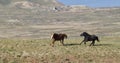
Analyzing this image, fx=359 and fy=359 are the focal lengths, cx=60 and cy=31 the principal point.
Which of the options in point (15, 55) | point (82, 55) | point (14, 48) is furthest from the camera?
point (14, 48)

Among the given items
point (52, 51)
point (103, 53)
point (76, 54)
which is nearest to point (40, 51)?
point (52, 51)

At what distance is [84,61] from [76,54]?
65.1 inches

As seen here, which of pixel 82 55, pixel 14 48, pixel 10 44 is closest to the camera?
pixel 82 55

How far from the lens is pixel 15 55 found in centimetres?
2466

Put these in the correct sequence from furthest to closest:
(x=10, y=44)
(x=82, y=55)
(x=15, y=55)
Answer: (x=10, y=44), (x=82, y=55), (x=15, y=55)

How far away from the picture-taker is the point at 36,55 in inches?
993

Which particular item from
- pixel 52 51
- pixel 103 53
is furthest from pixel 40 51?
pixel 103 53

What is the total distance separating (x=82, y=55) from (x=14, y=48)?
559cm

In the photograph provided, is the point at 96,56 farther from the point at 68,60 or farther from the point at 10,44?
the point at 10,44

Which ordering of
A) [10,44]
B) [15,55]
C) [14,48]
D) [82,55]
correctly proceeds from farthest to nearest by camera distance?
1. [10,44]
2. [14,48]
3. [82,55]
4. [15,55]

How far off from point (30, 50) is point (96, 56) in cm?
512

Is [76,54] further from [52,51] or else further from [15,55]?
[15,55]

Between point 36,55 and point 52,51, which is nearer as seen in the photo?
point 36,55

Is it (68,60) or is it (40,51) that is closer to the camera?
(68,60)
